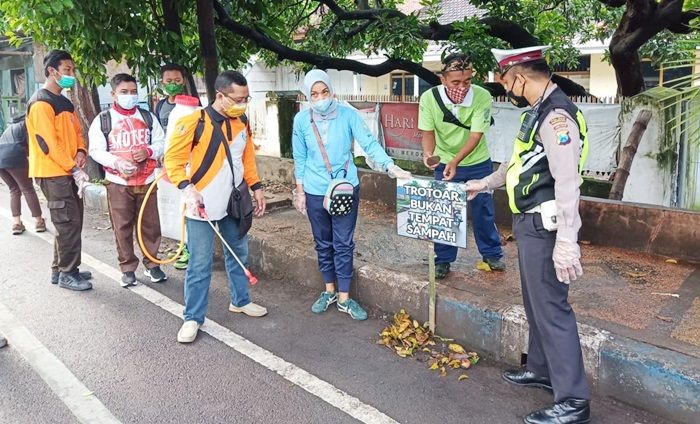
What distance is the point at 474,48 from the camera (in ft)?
23.7

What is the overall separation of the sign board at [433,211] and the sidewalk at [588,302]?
1.54 ft

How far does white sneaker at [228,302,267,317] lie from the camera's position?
459 centimetres

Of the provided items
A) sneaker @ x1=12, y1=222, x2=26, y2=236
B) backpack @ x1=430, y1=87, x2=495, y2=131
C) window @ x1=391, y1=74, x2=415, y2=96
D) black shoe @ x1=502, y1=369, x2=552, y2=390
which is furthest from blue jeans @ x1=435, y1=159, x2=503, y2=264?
window @ x1=391, y1=74, x2=415, y2=96

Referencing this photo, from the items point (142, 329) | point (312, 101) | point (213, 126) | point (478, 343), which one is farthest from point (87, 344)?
point (478, 343)

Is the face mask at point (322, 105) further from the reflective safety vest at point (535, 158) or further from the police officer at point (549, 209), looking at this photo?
the reflective safety vest at point (535, 158)

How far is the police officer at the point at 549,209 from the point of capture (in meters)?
2.87

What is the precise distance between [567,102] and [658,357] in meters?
1.47

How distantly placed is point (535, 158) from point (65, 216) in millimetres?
4059

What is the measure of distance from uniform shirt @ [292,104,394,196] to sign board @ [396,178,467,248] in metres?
0.36

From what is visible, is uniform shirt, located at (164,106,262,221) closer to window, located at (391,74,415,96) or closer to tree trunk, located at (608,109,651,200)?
tree trunk, located at (608,109,651,200)

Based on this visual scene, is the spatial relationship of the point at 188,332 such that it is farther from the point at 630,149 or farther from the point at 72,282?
the point at 630,149

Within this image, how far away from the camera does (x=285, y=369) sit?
12.2 feet

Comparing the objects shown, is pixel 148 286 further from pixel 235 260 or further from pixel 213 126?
pixel 213 126

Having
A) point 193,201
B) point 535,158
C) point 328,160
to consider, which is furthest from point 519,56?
point 193,201
